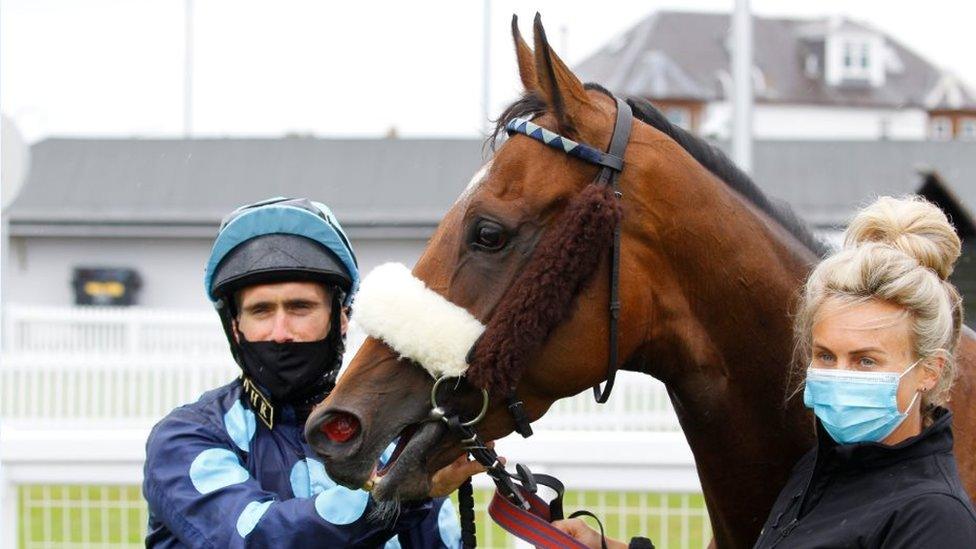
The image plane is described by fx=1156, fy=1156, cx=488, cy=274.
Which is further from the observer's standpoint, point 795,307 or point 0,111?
point 0,111

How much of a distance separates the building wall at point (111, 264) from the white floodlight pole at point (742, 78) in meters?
12.4

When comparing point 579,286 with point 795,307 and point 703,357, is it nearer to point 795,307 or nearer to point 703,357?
point 703,357

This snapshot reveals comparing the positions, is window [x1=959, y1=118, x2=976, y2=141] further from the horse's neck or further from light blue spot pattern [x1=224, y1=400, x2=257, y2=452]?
light blue spot pattern [x1=224, y1=400, x2=257, y2=452]

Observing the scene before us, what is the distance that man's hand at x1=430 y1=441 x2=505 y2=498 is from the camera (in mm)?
2336

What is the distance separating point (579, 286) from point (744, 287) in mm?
339

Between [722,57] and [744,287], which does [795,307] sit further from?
[722,57]

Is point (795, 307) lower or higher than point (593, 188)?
lower

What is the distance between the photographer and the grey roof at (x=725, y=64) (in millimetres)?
54031

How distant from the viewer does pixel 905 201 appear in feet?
7.09

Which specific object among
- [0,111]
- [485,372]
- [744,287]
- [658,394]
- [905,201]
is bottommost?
[658,394]

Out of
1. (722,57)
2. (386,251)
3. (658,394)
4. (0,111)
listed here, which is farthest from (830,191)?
(722,57)

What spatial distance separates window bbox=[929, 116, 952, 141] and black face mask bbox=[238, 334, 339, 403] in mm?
60791

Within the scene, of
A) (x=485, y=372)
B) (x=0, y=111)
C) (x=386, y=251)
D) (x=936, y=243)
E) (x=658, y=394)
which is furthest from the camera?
(x=386, y=251)

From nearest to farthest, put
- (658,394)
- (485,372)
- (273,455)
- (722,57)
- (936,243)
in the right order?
(936,243), (485,372), (273,455), (658,394), (722,57)
